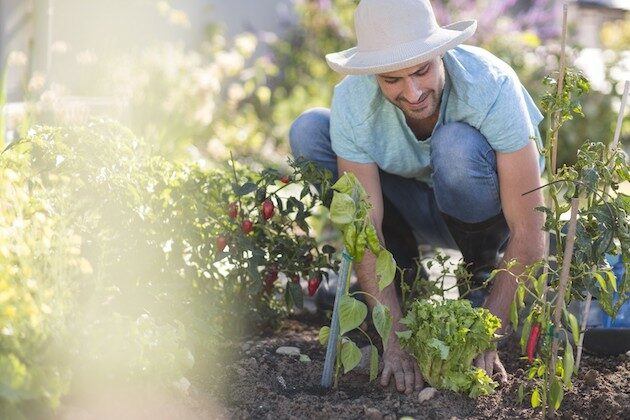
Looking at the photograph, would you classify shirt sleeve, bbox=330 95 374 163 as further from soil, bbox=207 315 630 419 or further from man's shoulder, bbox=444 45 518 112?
soil, bbox=207 315 630 419

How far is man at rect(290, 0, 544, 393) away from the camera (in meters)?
2.65

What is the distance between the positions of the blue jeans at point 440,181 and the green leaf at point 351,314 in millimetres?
667

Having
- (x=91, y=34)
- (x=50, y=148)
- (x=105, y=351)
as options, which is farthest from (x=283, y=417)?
(x=91, y=34)

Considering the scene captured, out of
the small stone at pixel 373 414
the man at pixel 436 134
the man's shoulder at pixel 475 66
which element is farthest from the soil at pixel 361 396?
the man's shoulder at pixel 475 66

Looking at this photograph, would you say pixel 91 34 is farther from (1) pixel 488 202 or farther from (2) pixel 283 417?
(2) pixel 283 417

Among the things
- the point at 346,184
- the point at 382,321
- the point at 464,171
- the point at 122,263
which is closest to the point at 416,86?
the point at 464,171

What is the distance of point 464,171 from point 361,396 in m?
0.73

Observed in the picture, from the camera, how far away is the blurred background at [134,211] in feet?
6.67

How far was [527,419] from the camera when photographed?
2.43 metres

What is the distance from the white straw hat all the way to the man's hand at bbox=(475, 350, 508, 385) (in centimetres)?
80

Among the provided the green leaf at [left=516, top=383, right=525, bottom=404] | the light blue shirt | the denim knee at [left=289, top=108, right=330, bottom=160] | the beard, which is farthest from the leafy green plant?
the denim knee at [left=289, top=108, right=330, bottom=160]

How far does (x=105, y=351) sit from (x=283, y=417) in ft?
1.65

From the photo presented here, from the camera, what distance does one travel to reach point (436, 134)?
288cm

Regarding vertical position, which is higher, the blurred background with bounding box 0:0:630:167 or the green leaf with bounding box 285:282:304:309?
the blurred background with bounding box 0:0:630:167
